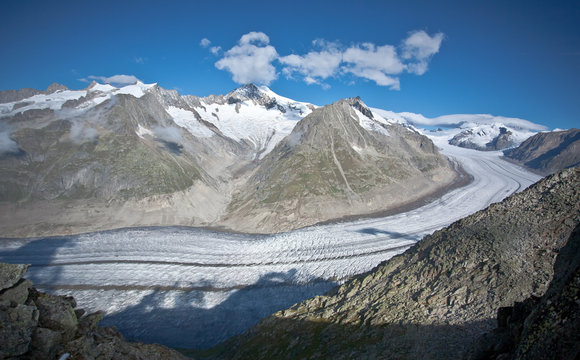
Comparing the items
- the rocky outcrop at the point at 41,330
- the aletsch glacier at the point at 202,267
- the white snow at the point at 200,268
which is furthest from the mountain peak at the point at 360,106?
the rocky outcrop at the point at 41,330

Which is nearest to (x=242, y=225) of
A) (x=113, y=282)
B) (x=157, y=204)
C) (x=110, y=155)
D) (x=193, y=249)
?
(x=193, y=249)

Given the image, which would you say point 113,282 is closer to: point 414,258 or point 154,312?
point 154,312

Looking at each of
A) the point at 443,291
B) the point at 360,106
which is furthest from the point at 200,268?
the point at 360,106

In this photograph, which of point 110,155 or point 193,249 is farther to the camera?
point 110,155

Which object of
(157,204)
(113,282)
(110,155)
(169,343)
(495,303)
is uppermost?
(110,155)

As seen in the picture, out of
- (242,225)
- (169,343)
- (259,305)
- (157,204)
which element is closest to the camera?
(169,343)

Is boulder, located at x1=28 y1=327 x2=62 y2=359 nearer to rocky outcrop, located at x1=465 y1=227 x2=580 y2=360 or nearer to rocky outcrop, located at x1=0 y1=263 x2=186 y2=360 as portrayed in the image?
rocky outcrop, located at x1=0 y1=263 x2=186 y2=360
